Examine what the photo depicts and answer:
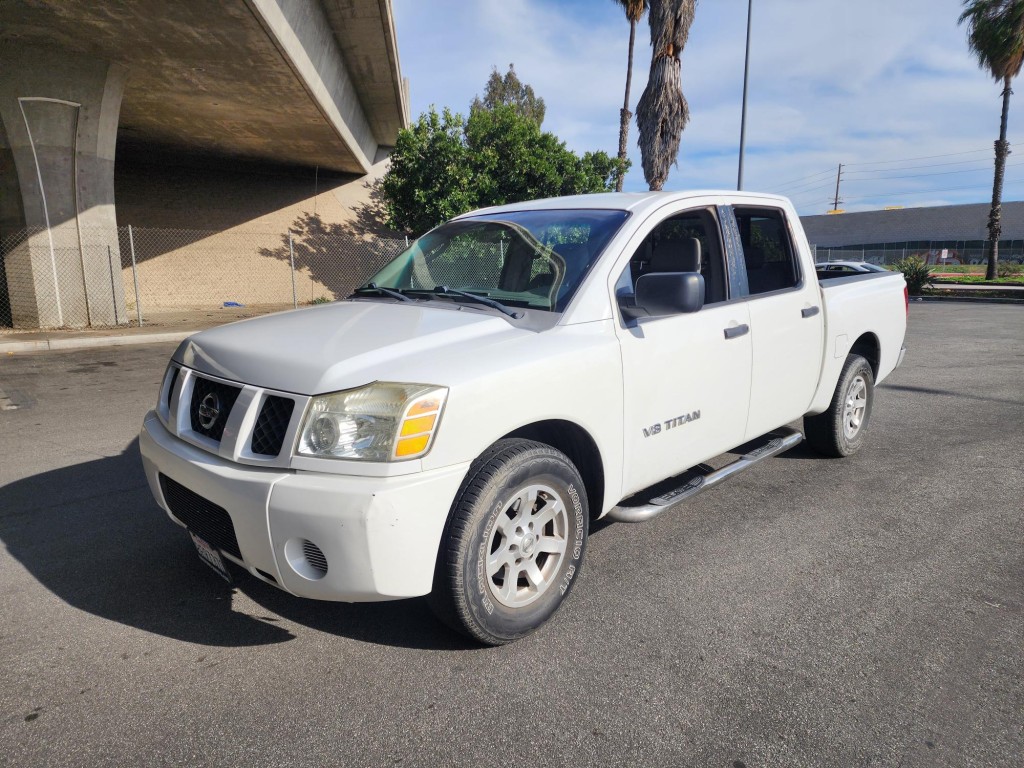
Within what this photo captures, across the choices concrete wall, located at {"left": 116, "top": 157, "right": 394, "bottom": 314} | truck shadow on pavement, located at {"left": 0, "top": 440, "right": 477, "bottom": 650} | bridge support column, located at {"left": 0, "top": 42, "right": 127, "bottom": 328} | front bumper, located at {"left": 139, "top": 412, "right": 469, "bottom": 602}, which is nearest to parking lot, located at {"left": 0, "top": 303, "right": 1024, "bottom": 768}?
truck shadow on pavement, located at {"left": 0, "top": 440, "right": 477, "bottom": 650}

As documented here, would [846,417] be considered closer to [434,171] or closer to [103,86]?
[103,86]

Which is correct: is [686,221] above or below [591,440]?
above

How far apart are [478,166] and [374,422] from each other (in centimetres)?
2054

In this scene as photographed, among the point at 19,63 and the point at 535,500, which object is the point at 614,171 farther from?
the point at 535,500

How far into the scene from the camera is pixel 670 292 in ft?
9.77

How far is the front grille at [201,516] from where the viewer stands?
249cm

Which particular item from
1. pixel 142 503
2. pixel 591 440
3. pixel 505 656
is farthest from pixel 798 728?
pixel 142 503

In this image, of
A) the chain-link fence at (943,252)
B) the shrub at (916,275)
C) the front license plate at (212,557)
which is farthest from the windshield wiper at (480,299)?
the chain-link fence at (943,252)

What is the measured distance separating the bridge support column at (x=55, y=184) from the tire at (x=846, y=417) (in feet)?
51.0

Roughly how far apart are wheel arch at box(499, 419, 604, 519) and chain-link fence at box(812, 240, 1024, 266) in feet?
169

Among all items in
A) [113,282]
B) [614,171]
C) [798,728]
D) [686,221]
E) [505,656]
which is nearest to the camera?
[798,728]

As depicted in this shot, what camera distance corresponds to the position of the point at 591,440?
9.48ft

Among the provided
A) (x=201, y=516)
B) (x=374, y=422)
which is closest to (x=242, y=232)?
(x=201, y=516)

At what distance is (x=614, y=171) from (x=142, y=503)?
71.2 feet
